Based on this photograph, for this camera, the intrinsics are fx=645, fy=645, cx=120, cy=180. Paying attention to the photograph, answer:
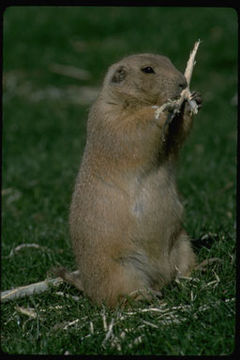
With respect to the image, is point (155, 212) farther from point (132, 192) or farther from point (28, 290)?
point (28, 290)

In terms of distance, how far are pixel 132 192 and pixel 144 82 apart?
88 cm

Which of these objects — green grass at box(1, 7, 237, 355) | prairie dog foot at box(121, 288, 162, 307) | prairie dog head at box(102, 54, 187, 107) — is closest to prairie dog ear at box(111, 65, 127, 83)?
prairie dog head at box(102, 54, 187, 107)

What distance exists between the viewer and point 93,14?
14.0 meters

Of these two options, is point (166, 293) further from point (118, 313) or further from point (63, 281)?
point (63, 281)

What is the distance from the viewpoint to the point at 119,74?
5.07 metres

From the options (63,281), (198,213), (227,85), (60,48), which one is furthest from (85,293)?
(60,48)

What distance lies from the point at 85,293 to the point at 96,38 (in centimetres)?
930

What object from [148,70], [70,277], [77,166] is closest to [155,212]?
[70,277]

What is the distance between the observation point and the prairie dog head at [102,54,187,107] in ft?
15.9

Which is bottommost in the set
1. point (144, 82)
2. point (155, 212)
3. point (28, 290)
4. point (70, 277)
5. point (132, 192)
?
point (28, 290)

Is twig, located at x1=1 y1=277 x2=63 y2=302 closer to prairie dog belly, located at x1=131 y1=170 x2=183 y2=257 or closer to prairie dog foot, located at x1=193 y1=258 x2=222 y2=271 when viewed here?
prairie dog belly, located at x1=131 y1=170 x2=183 y2=257

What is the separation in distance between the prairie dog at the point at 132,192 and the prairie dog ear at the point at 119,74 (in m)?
0.01

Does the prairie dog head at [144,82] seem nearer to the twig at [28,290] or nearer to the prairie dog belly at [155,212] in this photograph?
the prairie dog belly at [155,212]

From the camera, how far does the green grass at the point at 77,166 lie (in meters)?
3.99
